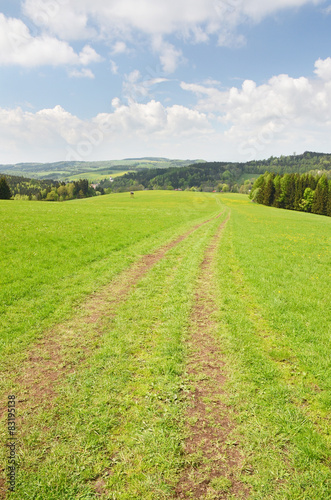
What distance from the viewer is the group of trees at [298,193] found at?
3236 inches

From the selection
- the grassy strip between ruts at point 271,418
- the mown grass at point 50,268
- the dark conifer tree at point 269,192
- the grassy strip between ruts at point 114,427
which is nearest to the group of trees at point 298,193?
the dark conifer tree at point 269,192

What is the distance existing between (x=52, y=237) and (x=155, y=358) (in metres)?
14.8

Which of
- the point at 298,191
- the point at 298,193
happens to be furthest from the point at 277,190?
the point at 298,193

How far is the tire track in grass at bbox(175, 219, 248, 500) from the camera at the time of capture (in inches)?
148

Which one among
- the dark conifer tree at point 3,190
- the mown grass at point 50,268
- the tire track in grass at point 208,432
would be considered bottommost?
the tire track in grass at point 208,432

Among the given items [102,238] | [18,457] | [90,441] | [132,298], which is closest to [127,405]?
[90,441]

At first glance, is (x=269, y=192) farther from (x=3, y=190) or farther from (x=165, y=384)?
(x=165, y=384)

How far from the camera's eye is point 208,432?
4.65 meters

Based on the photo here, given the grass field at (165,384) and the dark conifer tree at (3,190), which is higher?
the dark conifer tree at (3,190)

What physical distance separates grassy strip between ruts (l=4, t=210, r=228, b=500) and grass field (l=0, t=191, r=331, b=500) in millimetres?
23

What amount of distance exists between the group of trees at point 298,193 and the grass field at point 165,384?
85544 millimetres

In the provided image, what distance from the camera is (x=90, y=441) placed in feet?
14.3

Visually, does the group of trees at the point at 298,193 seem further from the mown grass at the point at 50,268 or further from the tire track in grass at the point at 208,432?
the tire track in grass at the point at 208,432

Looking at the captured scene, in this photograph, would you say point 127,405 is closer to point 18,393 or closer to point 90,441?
point 90,441
